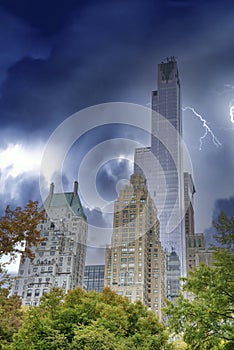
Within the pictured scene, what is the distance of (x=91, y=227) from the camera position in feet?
348

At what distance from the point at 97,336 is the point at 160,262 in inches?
3494

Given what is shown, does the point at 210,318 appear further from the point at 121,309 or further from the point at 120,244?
the point at 120,244

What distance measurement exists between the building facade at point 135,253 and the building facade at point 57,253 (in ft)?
28.9

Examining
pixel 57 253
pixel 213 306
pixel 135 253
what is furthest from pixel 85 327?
pixel 135 253

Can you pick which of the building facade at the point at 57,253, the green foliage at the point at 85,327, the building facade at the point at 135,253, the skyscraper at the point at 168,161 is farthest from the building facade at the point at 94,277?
the green foliage at the point at 85,327

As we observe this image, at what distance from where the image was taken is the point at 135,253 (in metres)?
101

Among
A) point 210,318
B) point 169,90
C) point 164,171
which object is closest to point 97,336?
point 210,318

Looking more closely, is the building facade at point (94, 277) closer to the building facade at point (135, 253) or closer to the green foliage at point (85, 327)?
the building facade at point (135, 253)

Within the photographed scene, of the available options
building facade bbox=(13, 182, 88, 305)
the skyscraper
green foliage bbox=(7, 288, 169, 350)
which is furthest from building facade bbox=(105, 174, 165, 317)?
green foliage bbox=(7, 288, 169, 350)

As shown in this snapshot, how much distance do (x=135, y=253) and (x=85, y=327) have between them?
82.0 m

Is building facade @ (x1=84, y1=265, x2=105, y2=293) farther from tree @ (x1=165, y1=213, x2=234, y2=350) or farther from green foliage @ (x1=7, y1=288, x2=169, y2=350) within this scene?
tree @ (x1=165, y1=213, x2=234, y2=350)

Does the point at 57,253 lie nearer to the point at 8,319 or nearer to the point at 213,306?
the point at 8,319

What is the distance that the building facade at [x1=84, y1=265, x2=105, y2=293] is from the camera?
5846 inches

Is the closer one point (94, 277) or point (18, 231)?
point (18, 231)
